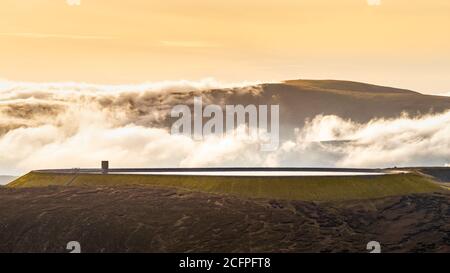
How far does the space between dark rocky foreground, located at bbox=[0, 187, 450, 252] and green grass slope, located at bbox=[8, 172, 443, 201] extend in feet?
5.37

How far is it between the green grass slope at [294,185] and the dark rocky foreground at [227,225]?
64.4 inches

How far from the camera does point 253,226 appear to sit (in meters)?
169

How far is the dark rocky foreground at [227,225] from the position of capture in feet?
531

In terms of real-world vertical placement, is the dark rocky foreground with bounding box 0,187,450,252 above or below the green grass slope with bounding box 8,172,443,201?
below

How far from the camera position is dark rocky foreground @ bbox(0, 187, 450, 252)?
6368 inches

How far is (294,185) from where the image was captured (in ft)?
566

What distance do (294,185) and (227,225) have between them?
1393 cm

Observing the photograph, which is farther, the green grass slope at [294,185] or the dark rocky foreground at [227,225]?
the green grass slope at [294,185]

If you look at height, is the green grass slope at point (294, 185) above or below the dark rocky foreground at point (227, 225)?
above

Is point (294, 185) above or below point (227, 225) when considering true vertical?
above

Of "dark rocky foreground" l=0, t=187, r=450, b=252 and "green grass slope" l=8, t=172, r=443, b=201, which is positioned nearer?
"dark rocky foreground" l=0, t=187, r=450, b=252
